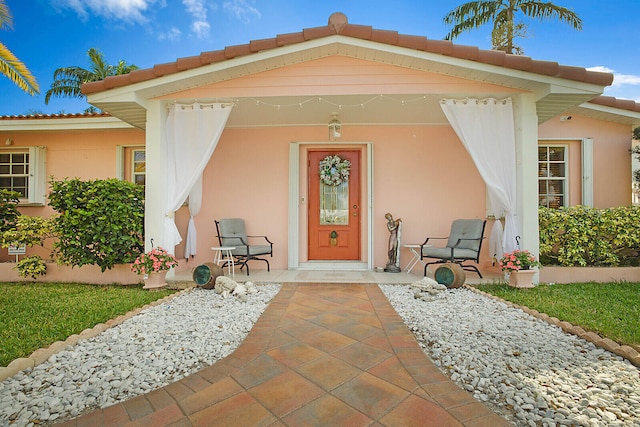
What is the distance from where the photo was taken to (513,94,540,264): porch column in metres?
4.17

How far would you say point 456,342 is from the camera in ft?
7.66

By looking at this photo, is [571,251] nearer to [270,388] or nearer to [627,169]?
[627,169]

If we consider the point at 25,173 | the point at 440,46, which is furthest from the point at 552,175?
the point at 25,173

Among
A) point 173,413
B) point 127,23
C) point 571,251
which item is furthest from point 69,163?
point 127,23

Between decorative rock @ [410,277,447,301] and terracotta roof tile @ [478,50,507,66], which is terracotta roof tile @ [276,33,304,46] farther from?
decorative rock @ [410,277,447,301]

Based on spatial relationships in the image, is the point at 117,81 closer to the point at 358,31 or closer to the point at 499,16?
the point at 358,31

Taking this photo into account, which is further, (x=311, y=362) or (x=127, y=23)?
(x=127, y=23)

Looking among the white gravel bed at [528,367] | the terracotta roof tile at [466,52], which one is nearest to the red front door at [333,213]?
the terracotta roof tile at [466,52]

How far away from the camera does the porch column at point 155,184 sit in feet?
14.3

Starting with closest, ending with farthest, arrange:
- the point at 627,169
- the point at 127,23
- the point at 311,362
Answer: the point at 311,362 < the point at 627,169 < the point at 127,23

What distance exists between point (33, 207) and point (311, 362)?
6.93m

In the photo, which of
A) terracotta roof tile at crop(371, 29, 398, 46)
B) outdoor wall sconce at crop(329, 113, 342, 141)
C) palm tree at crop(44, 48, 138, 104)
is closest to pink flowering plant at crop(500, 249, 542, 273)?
outdoor wall sconce at crop(329, 113, 342, 141)

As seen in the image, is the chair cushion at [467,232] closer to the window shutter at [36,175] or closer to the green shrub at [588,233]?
the green shrub at [588,233]

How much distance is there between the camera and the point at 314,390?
66.9 inches
